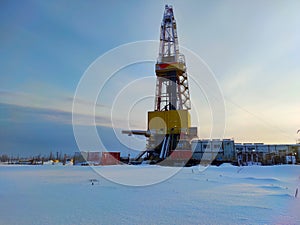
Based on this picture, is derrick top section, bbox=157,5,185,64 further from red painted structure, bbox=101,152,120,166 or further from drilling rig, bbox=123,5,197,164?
red painted structure, bbox=101,152,120,166

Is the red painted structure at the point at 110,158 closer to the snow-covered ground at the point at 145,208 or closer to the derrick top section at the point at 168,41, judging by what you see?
the derrick top section at the point at 168,41

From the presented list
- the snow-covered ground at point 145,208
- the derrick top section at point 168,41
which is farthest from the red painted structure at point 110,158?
the snow-covered ground at point 145,208

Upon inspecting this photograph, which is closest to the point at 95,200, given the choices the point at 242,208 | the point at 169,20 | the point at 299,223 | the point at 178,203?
the point at 178,203

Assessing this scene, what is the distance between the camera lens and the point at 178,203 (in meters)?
3.55

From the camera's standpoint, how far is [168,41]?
21484 millimetres

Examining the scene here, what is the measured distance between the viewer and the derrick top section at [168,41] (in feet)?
65.8

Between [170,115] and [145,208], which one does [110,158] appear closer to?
[170,115]

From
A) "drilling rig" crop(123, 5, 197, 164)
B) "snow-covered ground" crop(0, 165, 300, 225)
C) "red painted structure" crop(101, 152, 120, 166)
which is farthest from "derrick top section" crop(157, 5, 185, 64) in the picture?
"snow-covered ground" crop(0, 165, 300, 225)

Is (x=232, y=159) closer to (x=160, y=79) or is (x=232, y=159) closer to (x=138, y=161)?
(x=138, y=161)

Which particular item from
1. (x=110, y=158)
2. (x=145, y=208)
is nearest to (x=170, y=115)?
(x=110, y=158)

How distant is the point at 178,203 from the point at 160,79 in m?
17.0

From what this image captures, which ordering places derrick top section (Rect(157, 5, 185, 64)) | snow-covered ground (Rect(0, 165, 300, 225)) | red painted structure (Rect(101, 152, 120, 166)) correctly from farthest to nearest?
1. derrick top section (Rect(157, 5, 185, 64))
2. red painted structure (Rect(101, 152, 120, 166))
3. snow-covered ground (Rect(0, 165, 300, 225))

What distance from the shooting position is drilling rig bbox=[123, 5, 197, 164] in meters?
17.0

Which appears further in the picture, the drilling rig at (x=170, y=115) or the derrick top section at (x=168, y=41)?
the derrick top section at (x=168, y=41)
